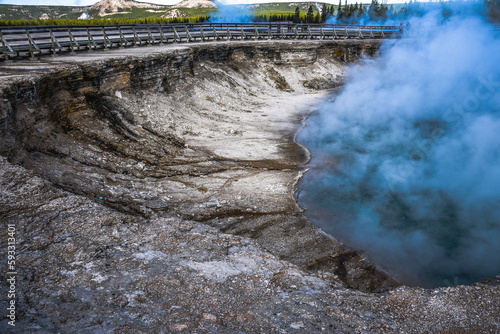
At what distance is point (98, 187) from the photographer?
7.68m

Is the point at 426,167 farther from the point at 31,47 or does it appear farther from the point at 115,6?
the point at 115,6

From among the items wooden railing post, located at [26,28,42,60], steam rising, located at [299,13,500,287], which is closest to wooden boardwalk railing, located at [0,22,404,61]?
wooden railing post, located at [26,28,42,60]

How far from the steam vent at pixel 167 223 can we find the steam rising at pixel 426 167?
64 centimetres

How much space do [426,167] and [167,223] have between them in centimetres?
770

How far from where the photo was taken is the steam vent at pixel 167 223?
3.76 meters

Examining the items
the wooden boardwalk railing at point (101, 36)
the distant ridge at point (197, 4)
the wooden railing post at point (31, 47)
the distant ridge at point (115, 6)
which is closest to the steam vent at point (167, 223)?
the wooden railing post at point (31, 47)

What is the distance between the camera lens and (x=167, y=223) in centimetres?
582

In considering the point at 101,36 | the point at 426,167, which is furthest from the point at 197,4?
the point at 426,167

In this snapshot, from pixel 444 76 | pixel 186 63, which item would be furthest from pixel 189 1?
pixel 444 76

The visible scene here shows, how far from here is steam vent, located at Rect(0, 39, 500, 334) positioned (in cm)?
376

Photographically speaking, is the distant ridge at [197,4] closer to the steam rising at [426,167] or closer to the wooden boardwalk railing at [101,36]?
the wooden boardwalk railing at [101,36]

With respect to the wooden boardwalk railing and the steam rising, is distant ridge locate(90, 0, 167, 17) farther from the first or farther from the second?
the steam rising

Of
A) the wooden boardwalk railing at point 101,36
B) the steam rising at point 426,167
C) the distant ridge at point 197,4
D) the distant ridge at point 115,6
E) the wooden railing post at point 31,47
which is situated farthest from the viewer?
the distant ridge at point 197,4

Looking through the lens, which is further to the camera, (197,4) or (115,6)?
(197,4)
